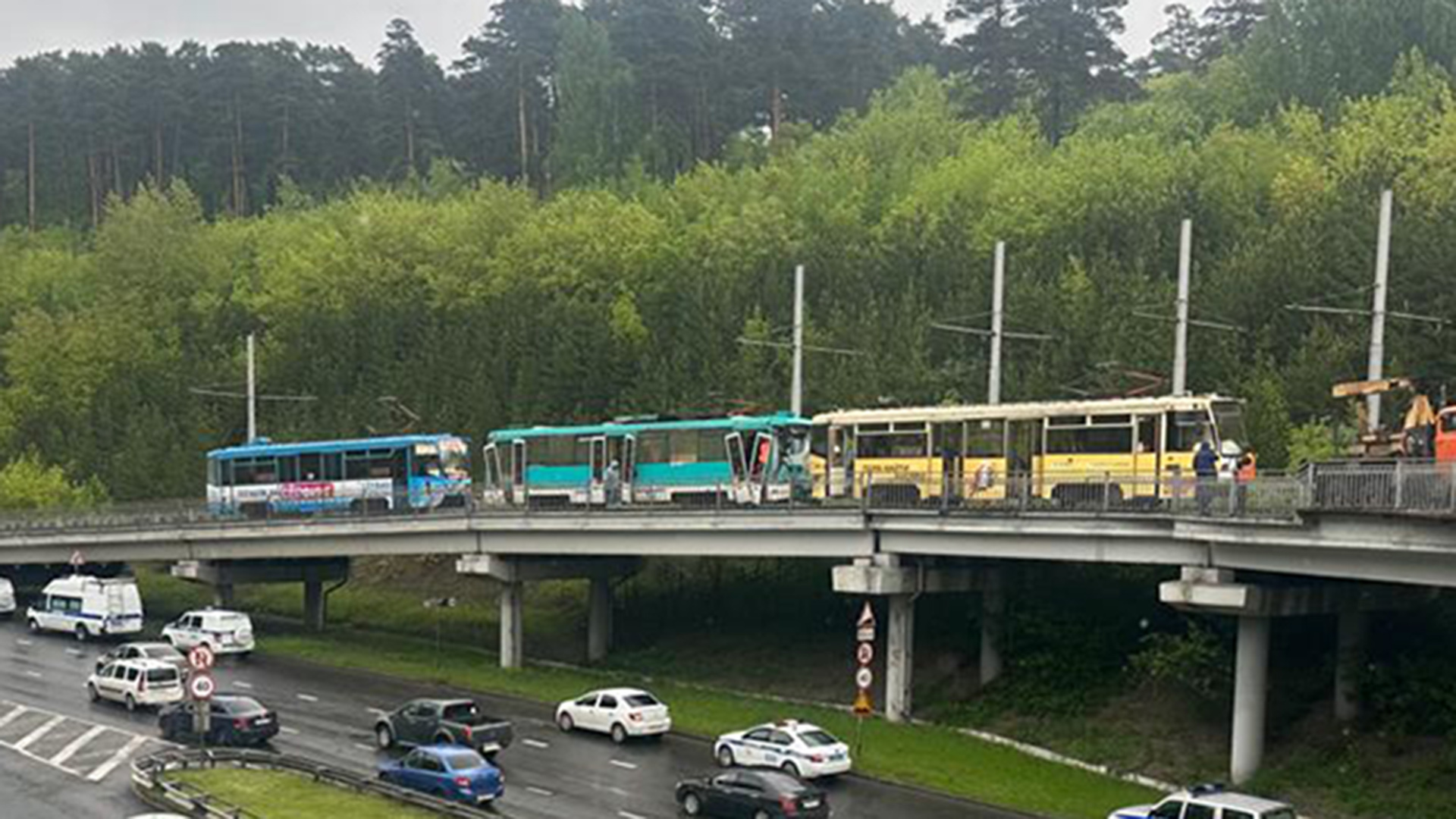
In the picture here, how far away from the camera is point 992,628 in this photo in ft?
153

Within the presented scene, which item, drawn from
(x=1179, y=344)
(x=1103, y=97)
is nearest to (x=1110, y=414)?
(x=1179, y=344)

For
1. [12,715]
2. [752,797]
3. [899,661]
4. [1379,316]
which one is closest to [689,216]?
[899,661]

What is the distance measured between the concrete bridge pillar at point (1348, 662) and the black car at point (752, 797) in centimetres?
1463

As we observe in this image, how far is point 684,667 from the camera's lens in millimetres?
54531

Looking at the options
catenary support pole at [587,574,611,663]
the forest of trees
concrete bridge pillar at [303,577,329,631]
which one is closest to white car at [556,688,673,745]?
catenary support pole at [587,574,611,663]

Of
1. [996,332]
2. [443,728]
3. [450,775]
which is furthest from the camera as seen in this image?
[996,332]

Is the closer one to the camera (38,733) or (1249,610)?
(1249,610)

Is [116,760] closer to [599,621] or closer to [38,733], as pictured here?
A: [38,733]

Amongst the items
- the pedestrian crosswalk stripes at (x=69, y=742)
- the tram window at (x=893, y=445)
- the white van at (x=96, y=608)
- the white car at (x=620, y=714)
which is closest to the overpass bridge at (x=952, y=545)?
the tram window at (x=893, y=445)

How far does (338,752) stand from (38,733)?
894 centimetres

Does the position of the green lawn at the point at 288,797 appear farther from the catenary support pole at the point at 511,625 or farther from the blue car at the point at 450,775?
the catenary support pole at the point at 511,625

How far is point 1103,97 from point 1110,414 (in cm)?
8635

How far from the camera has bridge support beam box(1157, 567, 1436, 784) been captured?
119 feet

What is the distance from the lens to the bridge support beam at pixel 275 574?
217ft
